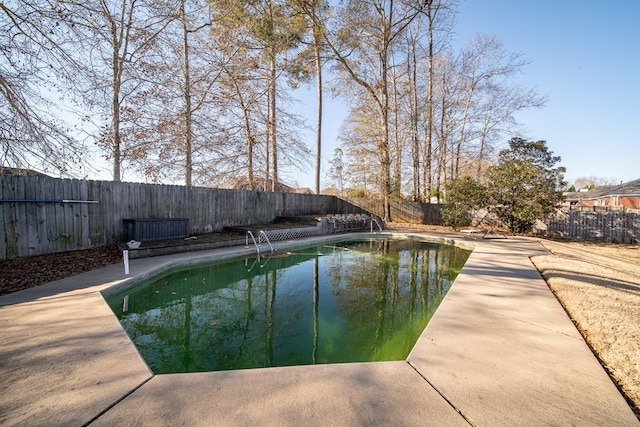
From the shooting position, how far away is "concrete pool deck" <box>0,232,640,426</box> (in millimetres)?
1420

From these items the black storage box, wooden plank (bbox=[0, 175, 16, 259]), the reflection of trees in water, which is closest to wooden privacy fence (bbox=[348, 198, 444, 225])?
the reflection of trees in water

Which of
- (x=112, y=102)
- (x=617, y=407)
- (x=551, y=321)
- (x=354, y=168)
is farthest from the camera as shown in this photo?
(x=354, y=168)

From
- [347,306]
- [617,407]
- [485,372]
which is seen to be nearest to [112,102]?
[347,306]

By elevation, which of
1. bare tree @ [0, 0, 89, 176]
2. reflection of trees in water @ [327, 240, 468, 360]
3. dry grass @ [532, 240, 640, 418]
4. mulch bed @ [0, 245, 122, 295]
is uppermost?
bare tree @ [0, 0, 89, 176]

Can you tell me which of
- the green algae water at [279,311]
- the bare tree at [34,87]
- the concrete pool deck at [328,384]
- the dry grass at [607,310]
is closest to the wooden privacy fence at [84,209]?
the bare tree at [34,87]

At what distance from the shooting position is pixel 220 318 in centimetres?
349

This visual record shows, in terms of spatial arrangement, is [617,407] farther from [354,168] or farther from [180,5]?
[354,168]

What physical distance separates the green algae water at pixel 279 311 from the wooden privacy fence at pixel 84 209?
2.69 m

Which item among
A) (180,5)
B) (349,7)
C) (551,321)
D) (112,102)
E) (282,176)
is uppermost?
(349,7)

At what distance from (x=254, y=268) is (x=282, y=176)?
28.7ft

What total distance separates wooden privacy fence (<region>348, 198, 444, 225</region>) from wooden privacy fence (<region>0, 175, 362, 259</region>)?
8.24 meters

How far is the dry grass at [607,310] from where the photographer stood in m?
1.93

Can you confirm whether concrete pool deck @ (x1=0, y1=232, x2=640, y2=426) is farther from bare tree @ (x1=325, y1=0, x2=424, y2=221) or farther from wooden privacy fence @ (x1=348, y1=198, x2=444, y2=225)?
wooden privacy fence @ (x1=348, y1=198, x2=444, y2=225)

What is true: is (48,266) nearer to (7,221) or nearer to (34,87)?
(7,221)
